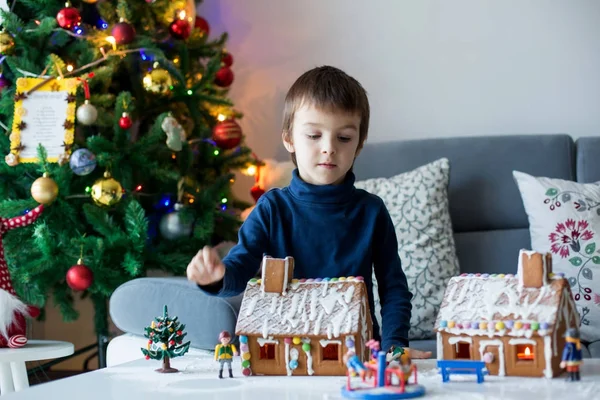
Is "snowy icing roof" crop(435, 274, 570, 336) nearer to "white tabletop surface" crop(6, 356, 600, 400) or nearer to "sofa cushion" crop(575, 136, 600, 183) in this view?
"white tabletop surface" crop(6, 356, 600, 400)

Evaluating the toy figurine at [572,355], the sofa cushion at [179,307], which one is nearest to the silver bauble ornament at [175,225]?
the sofa cushion at [179,307]

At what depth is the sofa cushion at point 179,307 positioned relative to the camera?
1.83m

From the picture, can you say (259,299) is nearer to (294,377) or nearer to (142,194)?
(294,377)

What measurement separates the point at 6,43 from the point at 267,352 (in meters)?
1.63

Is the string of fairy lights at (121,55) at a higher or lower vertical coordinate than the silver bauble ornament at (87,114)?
higher

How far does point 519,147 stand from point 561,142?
0.44 feet

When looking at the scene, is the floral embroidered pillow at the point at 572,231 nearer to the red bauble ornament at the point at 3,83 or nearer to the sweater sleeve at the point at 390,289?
the sweater sleeve at the point at 390,289

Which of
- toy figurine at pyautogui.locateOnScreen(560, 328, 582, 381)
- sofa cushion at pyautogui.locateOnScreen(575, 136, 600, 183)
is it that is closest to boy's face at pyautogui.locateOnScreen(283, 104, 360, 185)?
toy figurine at pyautogui.locateOnScreen(560, 328, 582, 381)

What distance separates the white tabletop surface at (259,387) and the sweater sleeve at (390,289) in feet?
0.64

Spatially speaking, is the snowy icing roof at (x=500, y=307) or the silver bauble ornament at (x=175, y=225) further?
the silver bauble ornament at (x=175, y=225)

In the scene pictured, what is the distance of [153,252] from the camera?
246 centimetres

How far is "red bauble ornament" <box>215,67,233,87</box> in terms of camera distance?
2770 millimetres

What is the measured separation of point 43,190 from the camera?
2236mm

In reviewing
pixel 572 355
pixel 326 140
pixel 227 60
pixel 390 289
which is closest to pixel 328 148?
pixel 326 140
